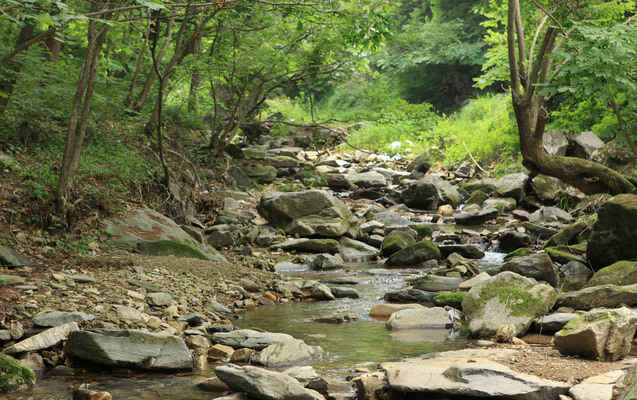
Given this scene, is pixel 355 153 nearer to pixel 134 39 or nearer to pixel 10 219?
pixel 134 39

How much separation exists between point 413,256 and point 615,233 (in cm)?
299

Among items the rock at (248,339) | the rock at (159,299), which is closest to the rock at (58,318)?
the rock at (159,299)

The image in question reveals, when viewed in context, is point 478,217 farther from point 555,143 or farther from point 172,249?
point 172,249

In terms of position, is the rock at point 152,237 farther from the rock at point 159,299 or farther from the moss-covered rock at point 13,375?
the moss-covered rock at point 13,375

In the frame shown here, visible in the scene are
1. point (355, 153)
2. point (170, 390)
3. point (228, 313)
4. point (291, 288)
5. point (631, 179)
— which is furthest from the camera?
point (355, 153)

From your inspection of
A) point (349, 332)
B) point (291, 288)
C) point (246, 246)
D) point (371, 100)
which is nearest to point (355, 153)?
point (371, 100)

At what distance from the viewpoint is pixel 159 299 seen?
5.55m

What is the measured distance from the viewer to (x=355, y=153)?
2325 centimetres

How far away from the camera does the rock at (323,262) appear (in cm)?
900

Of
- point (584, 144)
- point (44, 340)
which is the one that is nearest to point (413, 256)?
point (44, 340)

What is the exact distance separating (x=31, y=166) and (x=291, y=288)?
3.70 metres

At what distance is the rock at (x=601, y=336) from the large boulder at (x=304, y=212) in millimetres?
6539

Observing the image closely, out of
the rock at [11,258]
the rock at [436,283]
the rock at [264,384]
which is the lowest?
the rock at [436,283]

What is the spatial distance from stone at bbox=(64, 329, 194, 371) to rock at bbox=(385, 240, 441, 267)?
18.3 ft
